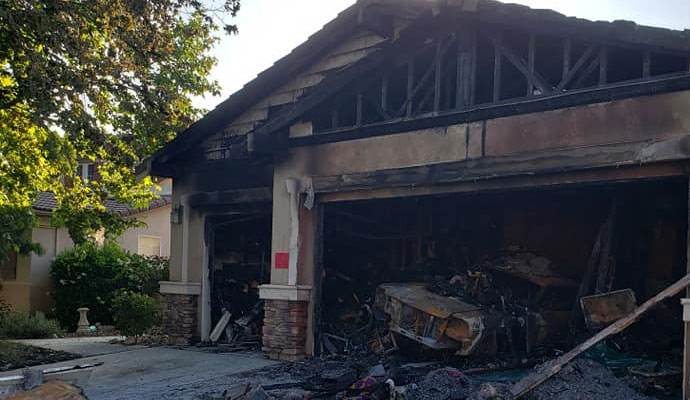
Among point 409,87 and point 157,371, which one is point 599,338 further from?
point 157,371


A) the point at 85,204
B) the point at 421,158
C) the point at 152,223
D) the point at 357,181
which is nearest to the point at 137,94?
the point at 85,204

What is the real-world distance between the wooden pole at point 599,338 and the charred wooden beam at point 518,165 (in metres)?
1.39

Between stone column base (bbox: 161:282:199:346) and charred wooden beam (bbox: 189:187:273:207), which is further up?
charred wooden beam (bbox: 189:187:273:207)

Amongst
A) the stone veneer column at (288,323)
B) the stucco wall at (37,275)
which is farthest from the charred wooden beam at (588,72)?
the stucco wall at (37,275)

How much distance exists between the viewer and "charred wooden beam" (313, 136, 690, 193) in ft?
24.7

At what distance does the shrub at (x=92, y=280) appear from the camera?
1997 cm

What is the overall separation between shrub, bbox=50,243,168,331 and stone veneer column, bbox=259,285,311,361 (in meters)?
9.14

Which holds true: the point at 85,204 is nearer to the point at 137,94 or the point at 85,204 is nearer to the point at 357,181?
the point at 137,94

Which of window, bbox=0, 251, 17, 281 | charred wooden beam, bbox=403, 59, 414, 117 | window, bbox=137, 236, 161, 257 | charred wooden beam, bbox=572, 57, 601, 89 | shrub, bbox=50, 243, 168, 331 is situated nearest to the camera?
charred wooden beam, bbox=572, 57, 601, 89

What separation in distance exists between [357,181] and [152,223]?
1891 cm

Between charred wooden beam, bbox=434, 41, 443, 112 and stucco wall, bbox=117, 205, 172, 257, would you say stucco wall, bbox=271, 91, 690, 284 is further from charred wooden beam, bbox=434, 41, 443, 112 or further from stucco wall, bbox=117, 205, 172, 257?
stucco wall, bbox=117, 205, 172, 257

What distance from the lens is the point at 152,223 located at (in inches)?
1086

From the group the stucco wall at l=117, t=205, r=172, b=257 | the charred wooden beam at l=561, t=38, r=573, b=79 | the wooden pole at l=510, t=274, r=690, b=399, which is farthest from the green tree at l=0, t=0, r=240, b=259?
the stucco wall at l=117, t=205, r=172, b=257

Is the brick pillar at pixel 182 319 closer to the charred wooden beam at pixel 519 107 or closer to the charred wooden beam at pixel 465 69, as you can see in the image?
the charred wooden beam at pixel 519 107
